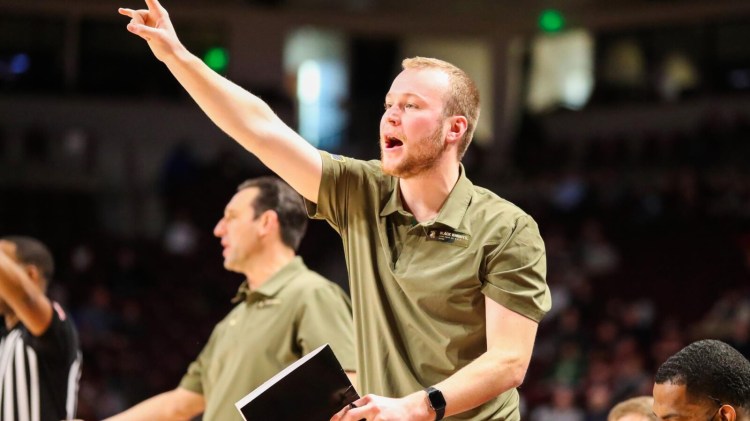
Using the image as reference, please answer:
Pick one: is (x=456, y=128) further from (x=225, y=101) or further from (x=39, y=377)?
(x=39, y=377)

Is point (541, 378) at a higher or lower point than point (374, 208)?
lower

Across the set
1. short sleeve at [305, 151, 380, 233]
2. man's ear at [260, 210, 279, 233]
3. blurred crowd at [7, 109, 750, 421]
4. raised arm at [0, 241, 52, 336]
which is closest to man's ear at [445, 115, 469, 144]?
short sleeve at [305, 151, 380, 233]

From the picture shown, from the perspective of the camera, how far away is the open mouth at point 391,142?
3.45 m

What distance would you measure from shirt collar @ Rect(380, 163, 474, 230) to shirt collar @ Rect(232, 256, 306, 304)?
1487 mm

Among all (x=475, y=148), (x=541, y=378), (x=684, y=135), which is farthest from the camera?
(x=475, y=148)

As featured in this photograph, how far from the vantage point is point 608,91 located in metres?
20.1

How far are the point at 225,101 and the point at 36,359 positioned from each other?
2488 mm

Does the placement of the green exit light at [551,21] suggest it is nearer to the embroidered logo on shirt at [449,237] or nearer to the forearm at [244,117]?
the embroidered logo on shirt at [449,237]

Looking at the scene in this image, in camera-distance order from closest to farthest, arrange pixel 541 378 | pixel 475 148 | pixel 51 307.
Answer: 1. pixel 51 307
2. pixel 541 378
3. pixel 475 148

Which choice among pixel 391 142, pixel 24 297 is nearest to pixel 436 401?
pixel 391 142

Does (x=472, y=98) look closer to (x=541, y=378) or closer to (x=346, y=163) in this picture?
(x=346, y=163)

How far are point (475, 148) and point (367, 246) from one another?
15.8 meters

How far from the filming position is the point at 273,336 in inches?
189

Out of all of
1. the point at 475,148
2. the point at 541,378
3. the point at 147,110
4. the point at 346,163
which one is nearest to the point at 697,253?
the point at 541,378
